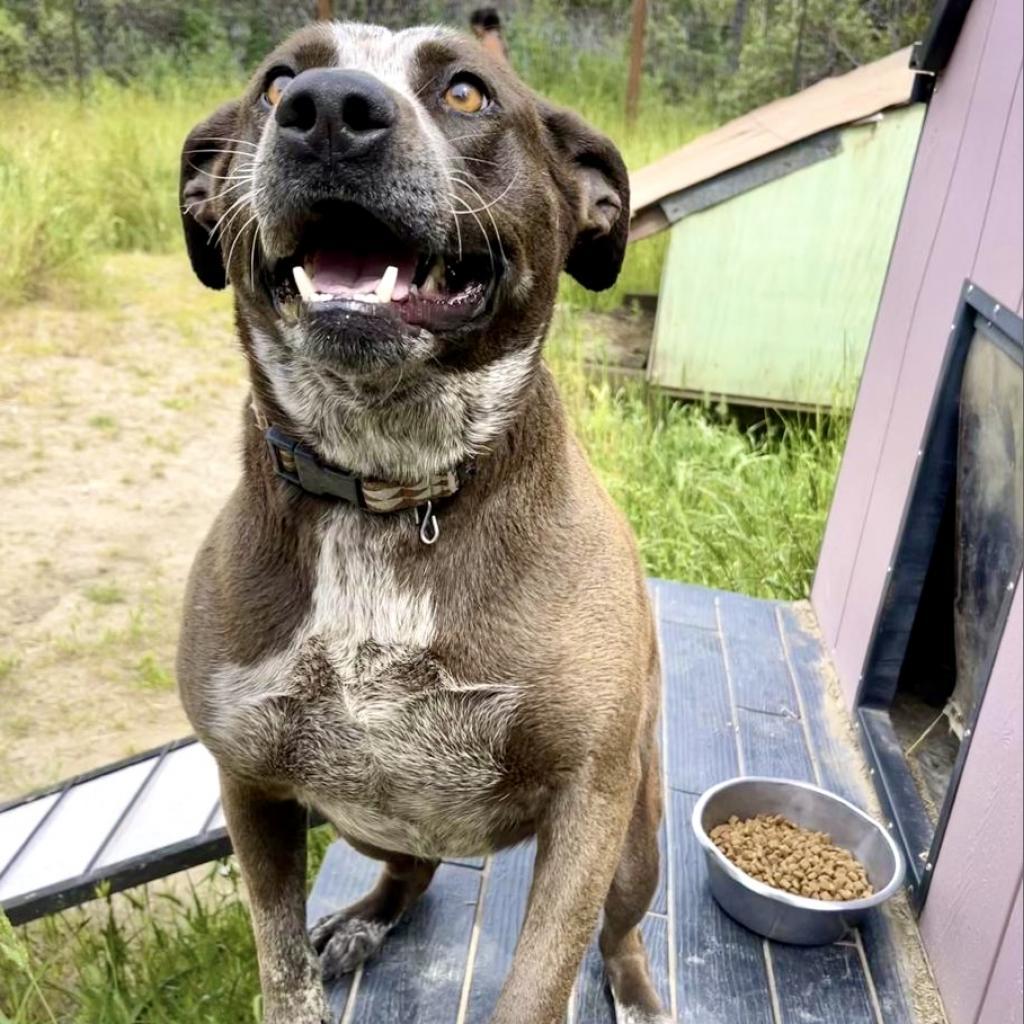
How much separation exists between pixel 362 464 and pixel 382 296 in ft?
0.95

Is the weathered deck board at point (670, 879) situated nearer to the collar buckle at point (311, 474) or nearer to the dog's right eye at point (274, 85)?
the collar buckle at point (311, 474)

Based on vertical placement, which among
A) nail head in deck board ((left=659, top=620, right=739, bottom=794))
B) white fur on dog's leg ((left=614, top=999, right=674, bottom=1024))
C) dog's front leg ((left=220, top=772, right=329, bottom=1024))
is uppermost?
dog's front leg ((left=220, top=772, right=329, bottom=1024))

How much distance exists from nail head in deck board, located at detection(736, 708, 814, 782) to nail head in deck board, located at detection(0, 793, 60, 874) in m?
1.80

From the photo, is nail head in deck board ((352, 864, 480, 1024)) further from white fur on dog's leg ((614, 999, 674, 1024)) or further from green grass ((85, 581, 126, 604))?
green grass ((85, 581, 126, 604))

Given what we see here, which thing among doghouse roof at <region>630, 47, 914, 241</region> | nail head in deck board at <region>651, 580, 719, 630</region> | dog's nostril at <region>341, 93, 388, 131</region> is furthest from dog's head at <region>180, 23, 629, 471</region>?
doghouse roof at <region>630, 47, 914, 241</region>

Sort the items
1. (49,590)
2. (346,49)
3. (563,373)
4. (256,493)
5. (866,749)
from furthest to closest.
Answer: (563,373) < (49,590) < (866,749) < (256,493) < (346,49)

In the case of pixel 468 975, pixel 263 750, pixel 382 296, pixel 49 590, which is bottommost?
pixel 49 590

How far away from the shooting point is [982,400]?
2297 millimetres

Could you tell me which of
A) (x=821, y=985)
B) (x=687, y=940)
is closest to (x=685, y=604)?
(x=687, y=940)

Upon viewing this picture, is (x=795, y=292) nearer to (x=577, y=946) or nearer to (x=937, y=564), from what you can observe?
(x=937, y=564)

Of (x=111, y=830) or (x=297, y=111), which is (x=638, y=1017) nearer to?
(x=111, y=830)

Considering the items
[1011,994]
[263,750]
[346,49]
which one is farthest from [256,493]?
[1011,994]

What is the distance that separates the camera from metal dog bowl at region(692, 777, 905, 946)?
221cm

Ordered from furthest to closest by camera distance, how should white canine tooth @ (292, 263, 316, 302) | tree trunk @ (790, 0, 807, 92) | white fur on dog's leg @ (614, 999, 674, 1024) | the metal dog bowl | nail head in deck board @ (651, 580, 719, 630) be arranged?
tree trunk @ (790, 0, 807, 92) < nail head in deck board @ (651, 580, 719, 630) < the metal dog bowl < white fur on dog's leg @ (614, 999, 674, 1024) < white canine tooth @ (292, 263, 316, 302)
